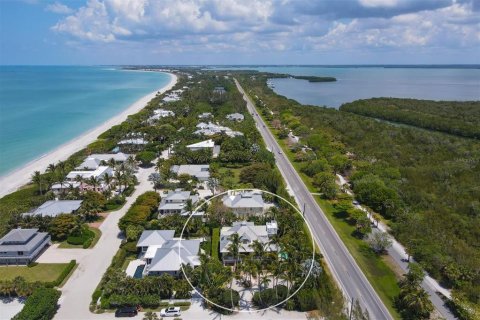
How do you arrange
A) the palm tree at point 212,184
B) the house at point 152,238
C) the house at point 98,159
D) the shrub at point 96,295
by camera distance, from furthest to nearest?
1. the house at point 98,159
2. the palm tree at point 212,184
3. the house at point 152,238
4. the shrub at point 96,295

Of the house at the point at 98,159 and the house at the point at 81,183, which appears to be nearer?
the house at the point at 81,183

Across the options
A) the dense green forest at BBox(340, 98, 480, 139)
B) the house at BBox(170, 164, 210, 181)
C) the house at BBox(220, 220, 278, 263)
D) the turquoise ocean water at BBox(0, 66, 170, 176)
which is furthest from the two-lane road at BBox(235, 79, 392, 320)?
the dense green forest at BBox(340, 98, 480, 139)

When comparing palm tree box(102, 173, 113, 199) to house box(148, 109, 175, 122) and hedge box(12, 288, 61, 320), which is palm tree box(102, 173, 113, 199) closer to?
hedge box(12, 288, 61, 320)

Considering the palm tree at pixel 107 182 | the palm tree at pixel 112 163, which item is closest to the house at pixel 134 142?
the palm tree at pixel 112 163

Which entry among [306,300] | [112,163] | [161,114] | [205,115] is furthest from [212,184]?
[161,114]

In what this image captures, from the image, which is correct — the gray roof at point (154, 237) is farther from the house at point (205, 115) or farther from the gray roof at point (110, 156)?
the house at point (205, 115)

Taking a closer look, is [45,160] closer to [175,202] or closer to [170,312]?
[175,202]

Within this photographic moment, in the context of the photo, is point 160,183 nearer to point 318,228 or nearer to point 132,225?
point 132,225

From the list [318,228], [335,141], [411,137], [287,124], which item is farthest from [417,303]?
[287,124]
